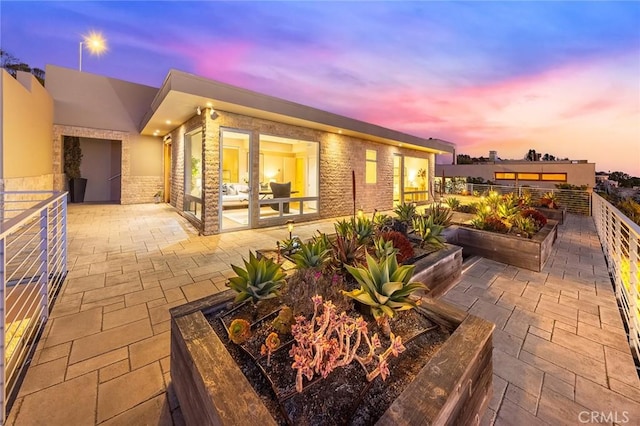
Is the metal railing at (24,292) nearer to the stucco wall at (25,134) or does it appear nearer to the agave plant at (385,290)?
the agave plant at (385,290)

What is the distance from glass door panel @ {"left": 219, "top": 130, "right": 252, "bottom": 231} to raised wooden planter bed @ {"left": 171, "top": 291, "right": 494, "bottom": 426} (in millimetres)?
4700

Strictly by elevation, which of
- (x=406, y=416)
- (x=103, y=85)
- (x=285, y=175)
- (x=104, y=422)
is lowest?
(x=104, y=422)

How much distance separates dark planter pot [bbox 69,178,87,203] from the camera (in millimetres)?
9930

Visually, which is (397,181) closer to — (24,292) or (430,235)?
(430,235)

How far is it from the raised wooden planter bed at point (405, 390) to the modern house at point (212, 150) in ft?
14.4

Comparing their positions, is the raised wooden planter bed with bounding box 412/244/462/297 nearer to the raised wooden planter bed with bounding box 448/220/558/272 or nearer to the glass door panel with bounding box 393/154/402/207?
the raised wooden planter bed with bounding box 448/220/558/272

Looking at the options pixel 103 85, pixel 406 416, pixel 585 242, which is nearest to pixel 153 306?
pixel 406 416

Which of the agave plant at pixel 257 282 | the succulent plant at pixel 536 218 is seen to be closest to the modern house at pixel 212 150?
the succulent plant at pixel 536 218

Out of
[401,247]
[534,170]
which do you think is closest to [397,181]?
[401,247]

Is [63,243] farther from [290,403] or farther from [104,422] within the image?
[290,403]

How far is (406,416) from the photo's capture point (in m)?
0.90

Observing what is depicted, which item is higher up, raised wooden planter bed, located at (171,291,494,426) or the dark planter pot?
the dark planter pot

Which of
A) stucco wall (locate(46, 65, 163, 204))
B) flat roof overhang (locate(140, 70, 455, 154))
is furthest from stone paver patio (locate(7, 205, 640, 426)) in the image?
stucco wall (locate(46, 65, 163, 204))

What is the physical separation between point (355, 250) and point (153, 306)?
2.00 meters
